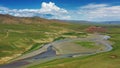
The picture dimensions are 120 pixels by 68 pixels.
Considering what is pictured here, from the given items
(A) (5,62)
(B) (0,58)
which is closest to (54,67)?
(A) (5,62)

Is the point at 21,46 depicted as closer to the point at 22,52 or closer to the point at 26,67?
the point at 22,52

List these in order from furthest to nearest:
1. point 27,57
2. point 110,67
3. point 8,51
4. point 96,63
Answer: point 8,51, point 27,57, point 96,63, point 110,67

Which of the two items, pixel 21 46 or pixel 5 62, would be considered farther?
pixel 21 46

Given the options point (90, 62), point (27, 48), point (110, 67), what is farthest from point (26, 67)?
point (27, 48)

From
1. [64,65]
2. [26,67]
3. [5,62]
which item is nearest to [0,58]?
[5,62]

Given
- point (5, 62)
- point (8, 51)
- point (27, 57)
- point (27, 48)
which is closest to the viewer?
point (5, 62)

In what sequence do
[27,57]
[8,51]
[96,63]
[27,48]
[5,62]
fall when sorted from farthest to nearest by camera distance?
[27,48], [8,51], [27,57], [5,62], [96,63]

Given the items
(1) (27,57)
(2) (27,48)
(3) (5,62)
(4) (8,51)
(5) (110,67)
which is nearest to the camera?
(5) (110,67)

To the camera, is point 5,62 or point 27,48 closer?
point 5,62

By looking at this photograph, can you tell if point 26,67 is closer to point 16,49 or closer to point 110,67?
point 110,67
